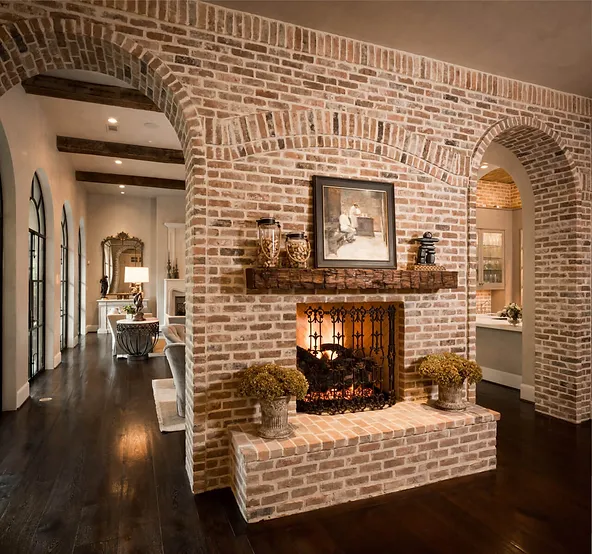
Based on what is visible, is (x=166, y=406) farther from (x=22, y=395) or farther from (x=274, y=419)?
(x=274, y=419)

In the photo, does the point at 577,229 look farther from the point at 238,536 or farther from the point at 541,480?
the point at 238,536

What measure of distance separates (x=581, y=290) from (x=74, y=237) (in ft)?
28.8

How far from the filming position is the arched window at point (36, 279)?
223 inches

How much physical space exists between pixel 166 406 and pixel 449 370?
304cm

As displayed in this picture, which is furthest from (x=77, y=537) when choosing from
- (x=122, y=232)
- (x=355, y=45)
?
(x=122, y=232)

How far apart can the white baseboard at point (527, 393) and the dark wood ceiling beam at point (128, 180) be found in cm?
791

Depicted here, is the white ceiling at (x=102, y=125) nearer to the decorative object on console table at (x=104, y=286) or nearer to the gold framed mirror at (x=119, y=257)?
the gold framed mirror at (x=119, y=257)

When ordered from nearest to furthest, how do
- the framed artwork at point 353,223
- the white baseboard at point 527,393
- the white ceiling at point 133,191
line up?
the framed artwork at point 353,223, the white baseboard at point 527,393, the white ceiling at point 133,191

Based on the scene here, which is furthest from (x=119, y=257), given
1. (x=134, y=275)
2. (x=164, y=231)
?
(x=134, y=275)

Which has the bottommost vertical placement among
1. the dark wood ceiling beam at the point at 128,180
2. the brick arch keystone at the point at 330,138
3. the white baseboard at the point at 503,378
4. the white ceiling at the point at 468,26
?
the white baseboard at the point at 503,378

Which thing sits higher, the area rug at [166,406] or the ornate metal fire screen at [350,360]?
the ornate metal fire screen at [350,360]

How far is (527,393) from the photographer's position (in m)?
5.01

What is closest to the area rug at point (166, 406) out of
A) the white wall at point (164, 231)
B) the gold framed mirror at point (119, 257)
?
the white wall at point (164, 231)

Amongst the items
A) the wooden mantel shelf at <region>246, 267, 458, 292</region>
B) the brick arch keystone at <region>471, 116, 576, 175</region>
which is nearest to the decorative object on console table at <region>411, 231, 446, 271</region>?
the wooden mantel shelf at <region>246, 267, 458, 292</region>
